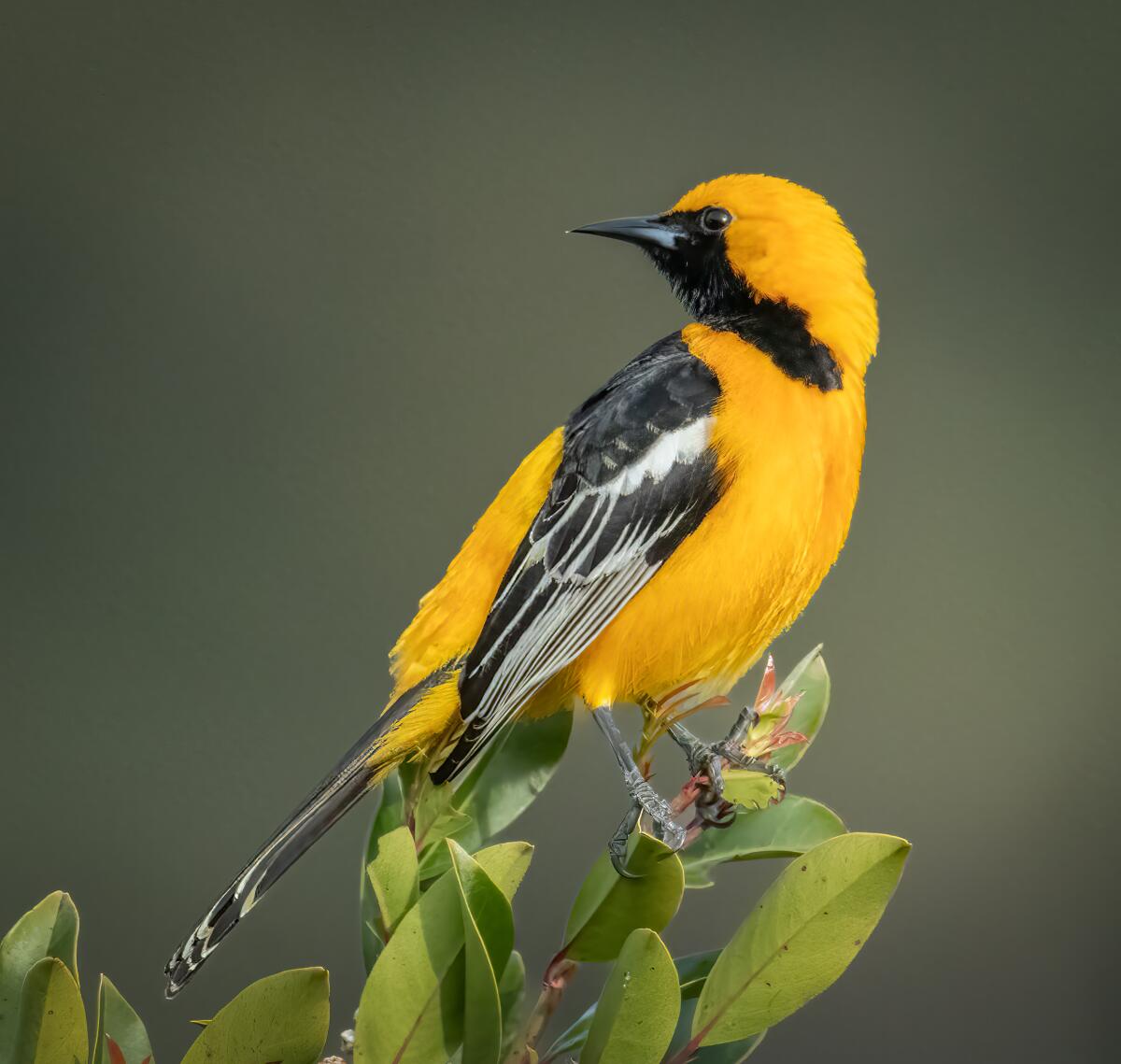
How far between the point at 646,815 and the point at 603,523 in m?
0.27

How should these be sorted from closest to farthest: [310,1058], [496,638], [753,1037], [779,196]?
[310,1058], [753,1037], [496,638], [779,196]

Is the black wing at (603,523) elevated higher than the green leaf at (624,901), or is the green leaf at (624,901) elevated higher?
the black wing at (603,523)

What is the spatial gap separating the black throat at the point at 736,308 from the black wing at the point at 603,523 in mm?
70

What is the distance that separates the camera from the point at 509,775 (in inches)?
42.2

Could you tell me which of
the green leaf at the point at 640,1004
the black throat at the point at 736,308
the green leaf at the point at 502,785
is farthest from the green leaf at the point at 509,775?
the black throat at the point at 736,308

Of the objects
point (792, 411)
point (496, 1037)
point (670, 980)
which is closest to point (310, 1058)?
point (496, 1037)

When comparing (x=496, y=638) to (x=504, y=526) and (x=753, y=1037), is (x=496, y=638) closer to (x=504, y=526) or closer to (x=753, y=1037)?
(x=504, y=526)

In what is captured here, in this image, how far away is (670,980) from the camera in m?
0.78

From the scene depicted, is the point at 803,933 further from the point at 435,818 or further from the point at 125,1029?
the point at 125,1029

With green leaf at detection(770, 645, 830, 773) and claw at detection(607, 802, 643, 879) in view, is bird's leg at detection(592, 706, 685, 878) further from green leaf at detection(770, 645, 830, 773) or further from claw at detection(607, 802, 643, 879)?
green leaf at detection(770, 645, 830, 773)

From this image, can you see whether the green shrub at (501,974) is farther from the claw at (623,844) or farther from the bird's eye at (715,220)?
the bird's eye at (715,220)

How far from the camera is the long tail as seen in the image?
3.03 feet

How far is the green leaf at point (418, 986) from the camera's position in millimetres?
794

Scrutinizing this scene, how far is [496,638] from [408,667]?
0.11 metres
